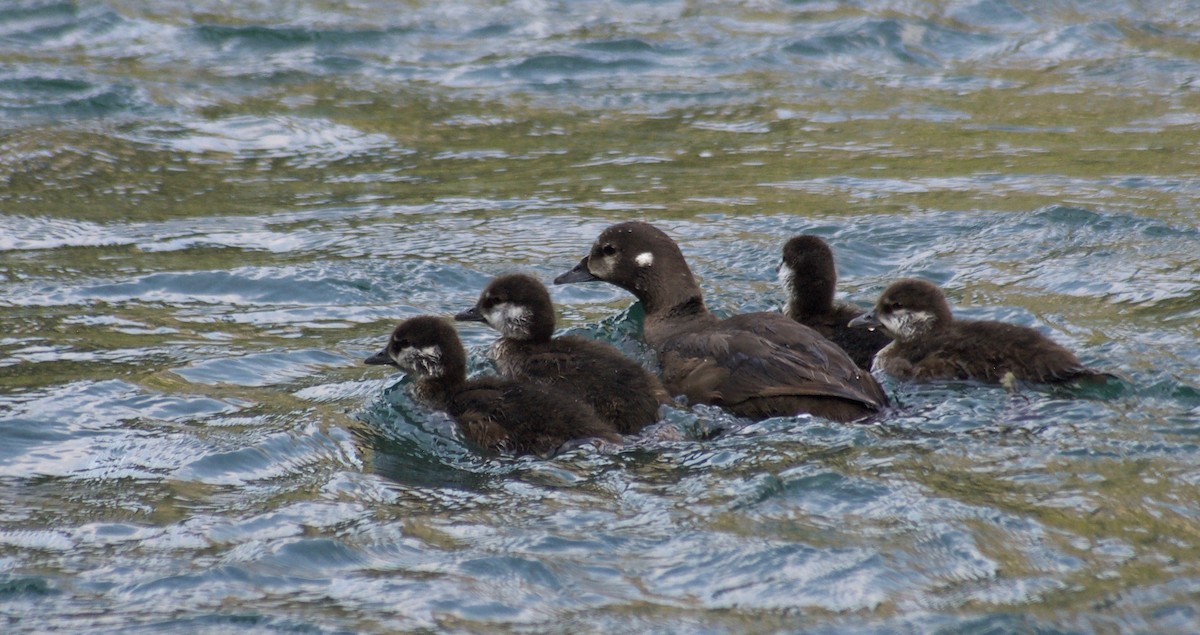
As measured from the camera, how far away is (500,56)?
14.3m

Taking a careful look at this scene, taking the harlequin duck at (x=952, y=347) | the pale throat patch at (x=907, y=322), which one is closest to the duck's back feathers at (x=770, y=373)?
the harlequin duck at (x=952, y=347)

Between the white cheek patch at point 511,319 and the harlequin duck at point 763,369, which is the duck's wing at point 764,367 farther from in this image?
the white cheek patch at point 511,319

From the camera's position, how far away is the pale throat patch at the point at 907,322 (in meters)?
7.12

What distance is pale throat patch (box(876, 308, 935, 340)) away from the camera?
7.12 meters

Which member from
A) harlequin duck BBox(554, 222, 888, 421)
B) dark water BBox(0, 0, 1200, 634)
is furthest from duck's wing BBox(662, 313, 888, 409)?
dark water BBox(0, 0, 1200, 634)

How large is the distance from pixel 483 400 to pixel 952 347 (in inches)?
89.8

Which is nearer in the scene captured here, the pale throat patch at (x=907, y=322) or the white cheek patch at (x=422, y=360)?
the white cheek patch at (x=422, y=360)

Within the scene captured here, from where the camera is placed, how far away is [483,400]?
647 cm

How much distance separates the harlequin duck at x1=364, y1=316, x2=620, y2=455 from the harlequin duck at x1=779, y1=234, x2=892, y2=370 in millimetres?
1879

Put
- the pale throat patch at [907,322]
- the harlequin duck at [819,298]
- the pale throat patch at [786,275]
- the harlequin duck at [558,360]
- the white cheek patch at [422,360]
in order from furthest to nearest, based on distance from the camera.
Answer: the pale throat patch at [786,275]
the harlequin duck at [819,298]
the pale throat patch at [907,322]
the white cheek patch at [422,360]
the harlequin duck at [558,360]

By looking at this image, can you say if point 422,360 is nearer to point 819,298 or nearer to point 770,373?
point 770,373

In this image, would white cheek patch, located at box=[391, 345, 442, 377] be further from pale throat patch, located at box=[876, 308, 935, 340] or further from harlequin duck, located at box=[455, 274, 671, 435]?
pale throat patch, located at box=[876, 308, 935, 340]

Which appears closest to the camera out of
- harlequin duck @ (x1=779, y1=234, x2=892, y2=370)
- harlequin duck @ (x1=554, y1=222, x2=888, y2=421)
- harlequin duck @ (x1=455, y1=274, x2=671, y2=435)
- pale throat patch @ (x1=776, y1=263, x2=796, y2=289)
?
harlequin duck @ (x1=554, y1=222, x2=888, y2=421)

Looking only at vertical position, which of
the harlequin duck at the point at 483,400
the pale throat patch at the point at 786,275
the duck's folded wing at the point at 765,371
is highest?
the pale throat patch at the point at 786,275
